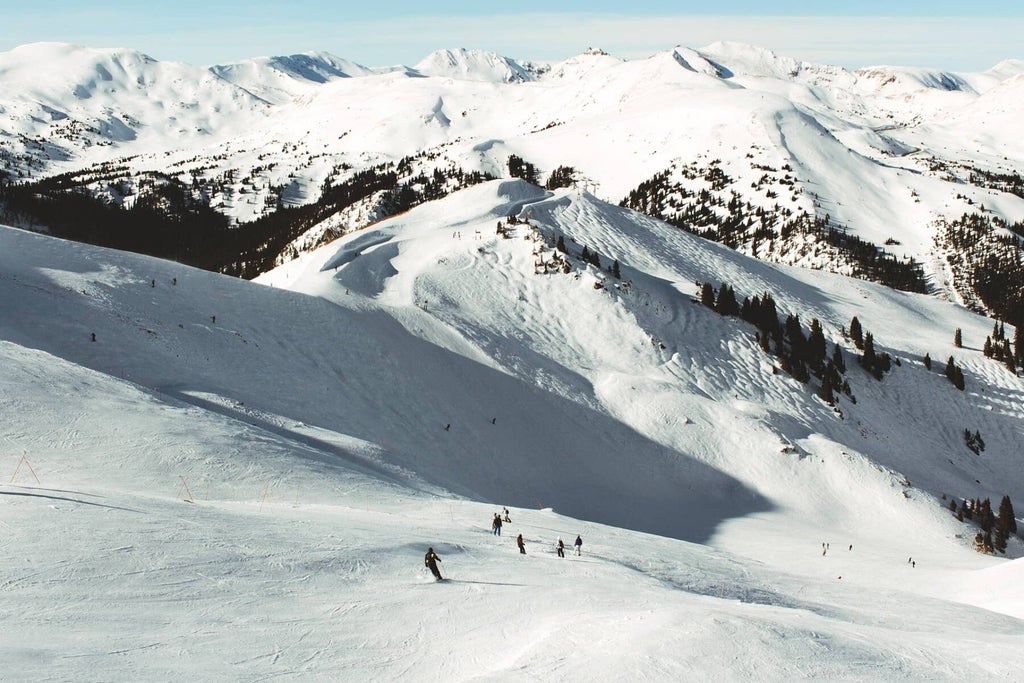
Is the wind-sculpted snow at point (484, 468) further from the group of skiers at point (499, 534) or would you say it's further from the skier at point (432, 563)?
the skier at point (432, 563)

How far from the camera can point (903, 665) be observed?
19531 mm

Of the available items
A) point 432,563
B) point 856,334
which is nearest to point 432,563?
point 432,563

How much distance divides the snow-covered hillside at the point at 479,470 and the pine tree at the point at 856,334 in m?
4.34

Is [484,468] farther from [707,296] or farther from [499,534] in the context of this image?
[707,296]

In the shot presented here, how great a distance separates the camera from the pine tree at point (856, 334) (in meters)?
86.6

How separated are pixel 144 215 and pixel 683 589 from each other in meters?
196

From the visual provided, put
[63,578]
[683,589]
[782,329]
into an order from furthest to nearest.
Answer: [782,329], [683,589], [63,578]

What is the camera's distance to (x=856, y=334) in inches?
3460

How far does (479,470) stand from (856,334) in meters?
59.5

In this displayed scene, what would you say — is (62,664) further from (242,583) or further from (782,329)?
(782,329)

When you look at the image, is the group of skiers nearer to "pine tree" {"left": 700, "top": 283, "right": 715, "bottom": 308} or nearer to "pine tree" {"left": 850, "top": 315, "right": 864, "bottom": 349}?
"pine tree" {"left": 700, "top": 283, "right": 715, "bottom": 308}

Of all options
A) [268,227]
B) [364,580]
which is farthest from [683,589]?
[268,227]

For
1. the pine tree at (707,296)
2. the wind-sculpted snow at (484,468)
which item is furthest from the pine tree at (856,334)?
the pine tree at (707,296)

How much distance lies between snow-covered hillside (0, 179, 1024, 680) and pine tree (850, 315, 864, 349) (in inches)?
171
